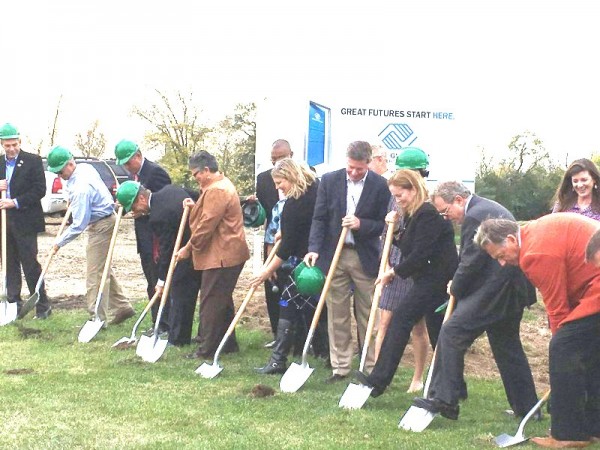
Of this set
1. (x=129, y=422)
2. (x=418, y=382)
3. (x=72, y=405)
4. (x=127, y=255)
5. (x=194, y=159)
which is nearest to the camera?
(x=129, y=422)

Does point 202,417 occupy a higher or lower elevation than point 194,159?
lower

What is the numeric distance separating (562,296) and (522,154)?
36507mm

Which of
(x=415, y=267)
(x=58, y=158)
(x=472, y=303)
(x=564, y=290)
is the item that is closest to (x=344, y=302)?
(x=415, y=267)

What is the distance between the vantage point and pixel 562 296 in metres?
5.43

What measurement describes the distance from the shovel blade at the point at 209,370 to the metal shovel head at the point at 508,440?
2.75 m

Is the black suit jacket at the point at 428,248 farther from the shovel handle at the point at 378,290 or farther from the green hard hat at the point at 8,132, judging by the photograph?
the green hard hat at the point at 8,132

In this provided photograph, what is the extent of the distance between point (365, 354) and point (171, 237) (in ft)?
8.61

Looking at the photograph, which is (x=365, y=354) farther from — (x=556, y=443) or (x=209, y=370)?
(x=556, y=443)

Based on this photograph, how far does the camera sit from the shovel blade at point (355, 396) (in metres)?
Result: 6.58

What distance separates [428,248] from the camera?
668 cm

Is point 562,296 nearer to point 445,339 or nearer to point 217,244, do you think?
point 445,339

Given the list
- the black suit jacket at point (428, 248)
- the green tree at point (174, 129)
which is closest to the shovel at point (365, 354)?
the black suit jacket at point (428, 248)

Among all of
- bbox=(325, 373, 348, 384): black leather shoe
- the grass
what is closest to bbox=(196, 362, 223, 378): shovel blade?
the grass

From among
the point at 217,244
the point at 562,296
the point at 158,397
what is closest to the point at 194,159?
the point at 217,244
